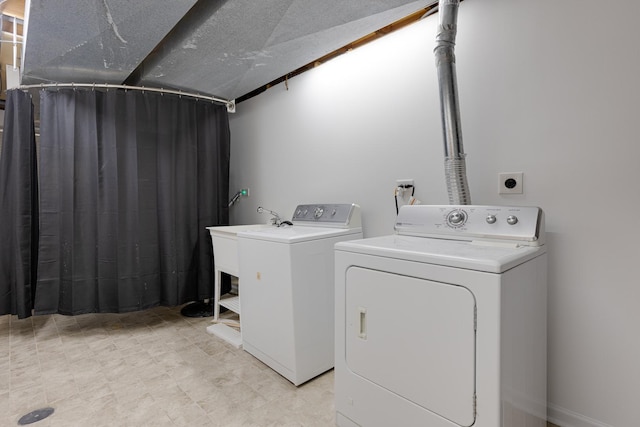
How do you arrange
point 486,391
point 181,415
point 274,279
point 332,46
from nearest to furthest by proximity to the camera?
point 486,391 → point 181,415 → point 274,279 → point 332,46

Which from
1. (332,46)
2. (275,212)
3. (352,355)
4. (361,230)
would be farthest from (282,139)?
(352,355)

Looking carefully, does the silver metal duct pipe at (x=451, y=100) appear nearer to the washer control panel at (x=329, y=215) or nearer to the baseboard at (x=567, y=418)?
the washer control panel at (x=329, y=215)

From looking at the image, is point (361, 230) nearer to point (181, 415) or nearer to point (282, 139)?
point (282, 139)

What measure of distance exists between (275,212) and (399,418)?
2.04 meters

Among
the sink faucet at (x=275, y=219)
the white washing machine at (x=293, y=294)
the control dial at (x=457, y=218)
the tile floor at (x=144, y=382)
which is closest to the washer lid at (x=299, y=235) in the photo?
the white washing machine at (x=293, y=294)

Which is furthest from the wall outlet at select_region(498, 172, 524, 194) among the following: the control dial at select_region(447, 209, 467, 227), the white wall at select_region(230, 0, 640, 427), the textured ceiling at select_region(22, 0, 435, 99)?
the textured ceiling at select_region(22, 0, 435, 99)

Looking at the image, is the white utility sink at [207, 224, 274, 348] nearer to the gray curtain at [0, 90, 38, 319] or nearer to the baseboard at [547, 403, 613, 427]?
the gray curtain at [0, 90, 38, 319]

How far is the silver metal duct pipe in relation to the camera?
154cm

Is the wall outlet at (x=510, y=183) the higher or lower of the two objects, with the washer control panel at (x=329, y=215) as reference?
higher

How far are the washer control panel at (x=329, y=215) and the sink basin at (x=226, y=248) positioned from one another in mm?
409

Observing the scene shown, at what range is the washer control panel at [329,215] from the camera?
2.10m

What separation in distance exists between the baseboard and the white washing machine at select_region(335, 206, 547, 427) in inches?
6.8

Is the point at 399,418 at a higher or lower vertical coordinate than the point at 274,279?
lower

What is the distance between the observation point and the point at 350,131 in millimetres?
2271
